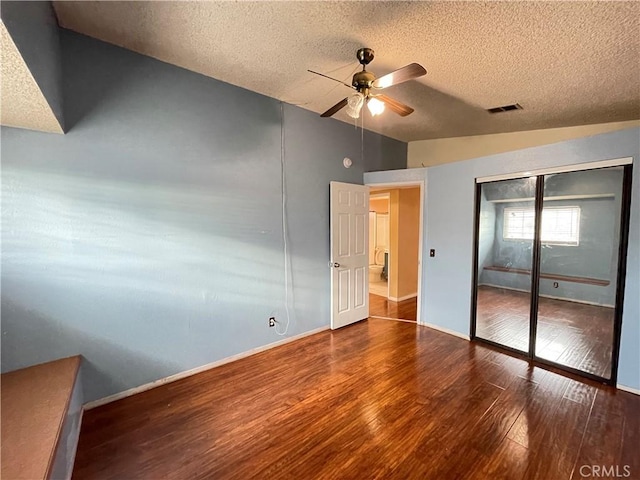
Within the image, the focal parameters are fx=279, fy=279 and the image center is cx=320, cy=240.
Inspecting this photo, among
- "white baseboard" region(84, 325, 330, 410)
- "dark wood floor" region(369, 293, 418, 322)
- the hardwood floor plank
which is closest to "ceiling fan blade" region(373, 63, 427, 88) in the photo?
the hardwood floor plank

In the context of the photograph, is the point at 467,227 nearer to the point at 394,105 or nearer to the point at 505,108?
the point at 505,108

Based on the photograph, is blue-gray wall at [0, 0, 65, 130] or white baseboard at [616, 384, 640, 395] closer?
blue-gray wall at [0, 0, 65, 130]

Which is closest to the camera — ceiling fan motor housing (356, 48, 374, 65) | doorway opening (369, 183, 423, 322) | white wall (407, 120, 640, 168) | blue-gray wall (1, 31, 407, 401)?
blue-gray wall (1, 31, 407, 401)

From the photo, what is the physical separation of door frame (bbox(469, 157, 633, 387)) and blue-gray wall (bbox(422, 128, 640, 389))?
0.14 ft

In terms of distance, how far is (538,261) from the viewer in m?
3.00

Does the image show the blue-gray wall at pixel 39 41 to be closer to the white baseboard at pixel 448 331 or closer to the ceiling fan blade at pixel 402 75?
the ceiling fan blade at pixel 402 75

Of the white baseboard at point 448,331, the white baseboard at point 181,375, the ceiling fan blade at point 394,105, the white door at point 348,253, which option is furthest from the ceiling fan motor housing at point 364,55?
the white baseboard at point 448,331

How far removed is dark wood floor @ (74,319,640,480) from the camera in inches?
68.1

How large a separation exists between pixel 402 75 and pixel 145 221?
2.38 metres

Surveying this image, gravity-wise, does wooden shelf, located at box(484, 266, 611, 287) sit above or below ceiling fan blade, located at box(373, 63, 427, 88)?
below

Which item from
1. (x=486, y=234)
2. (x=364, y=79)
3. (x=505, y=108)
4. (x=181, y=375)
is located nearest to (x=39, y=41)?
(x=364, y=79)

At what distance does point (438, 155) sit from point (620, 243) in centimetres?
277

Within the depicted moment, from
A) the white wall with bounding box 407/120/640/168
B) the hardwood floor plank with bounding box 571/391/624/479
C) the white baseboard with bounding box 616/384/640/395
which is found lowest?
the hardwood floor plank with bounding box 571/391/624/479

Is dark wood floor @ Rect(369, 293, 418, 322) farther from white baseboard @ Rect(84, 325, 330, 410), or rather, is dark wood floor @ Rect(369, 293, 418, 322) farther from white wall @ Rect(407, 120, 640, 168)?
white wall @ Rect(407, 120, 640, 168)
